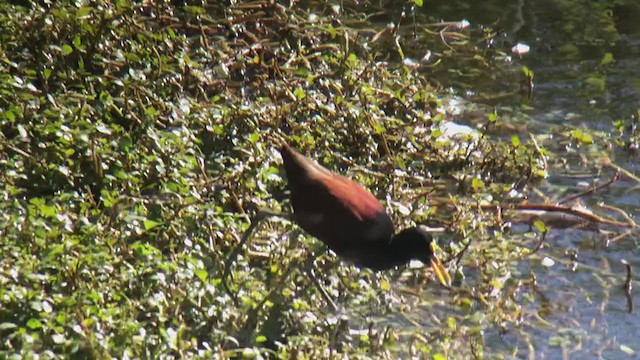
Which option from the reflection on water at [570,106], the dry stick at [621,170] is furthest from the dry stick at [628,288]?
the dry stick at [621,170]

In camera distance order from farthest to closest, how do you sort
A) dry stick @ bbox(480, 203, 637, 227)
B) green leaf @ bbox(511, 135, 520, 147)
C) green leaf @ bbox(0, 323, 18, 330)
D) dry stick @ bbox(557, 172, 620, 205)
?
green leaf @ bbox(511, 135, 520, 147) < dry stick @ bbox(557, 172, 620, 205) < dry stick @ bbox(480, 203, 637, 227) < green leaf @ bbox(0, 323, 18, 330)

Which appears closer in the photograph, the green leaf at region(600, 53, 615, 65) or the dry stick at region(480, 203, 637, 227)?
the dry stick at region(480, 203, 637, 227)

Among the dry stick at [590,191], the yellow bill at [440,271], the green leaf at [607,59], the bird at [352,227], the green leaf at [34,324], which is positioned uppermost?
the green leaf at [34,324]

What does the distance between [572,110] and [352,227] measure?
114 inches

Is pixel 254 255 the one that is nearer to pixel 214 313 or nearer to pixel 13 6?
pixel 214 313

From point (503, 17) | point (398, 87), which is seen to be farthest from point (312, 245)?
point (503, 17)

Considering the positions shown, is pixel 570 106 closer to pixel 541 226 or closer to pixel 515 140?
pixel 515 140

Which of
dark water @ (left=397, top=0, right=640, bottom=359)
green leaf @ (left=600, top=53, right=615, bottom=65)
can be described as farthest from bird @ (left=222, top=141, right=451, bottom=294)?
green leaf @ (left=600, top=53, right=615, bottom=65)

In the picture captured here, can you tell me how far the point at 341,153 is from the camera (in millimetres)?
6434

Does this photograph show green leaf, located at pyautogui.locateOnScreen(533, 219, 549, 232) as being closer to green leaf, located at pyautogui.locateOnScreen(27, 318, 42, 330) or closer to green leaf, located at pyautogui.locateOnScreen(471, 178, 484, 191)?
green leaf, located at pyautogui.locateOnScreen(471, 178, 484, 191)

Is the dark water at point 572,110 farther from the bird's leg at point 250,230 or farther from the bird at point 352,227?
the bird's leg at point 250,230

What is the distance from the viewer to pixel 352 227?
16.5 feet

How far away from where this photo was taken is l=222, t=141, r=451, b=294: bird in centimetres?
504

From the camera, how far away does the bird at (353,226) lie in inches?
198
